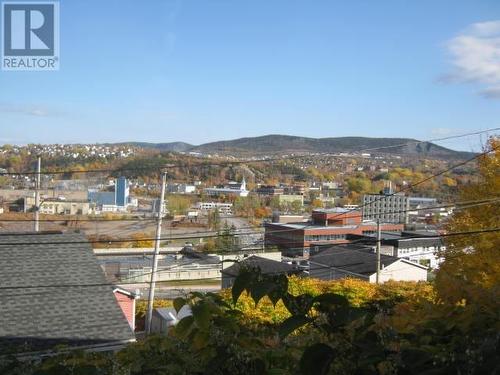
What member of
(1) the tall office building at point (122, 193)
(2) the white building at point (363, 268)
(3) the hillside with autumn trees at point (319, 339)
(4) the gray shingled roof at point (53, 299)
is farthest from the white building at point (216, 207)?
(3) the hillside with autumn trees at point (319, 339)

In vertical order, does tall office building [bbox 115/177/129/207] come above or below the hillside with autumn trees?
below

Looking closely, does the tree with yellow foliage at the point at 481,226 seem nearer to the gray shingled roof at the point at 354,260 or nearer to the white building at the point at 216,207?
the gray shingled roof at the point at 354,260

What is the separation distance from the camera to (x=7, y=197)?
26750 millimetres

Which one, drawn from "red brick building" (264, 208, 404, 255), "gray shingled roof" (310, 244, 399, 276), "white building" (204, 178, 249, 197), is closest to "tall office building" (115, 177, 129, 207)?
"white building" (204, 178, 249, 197)

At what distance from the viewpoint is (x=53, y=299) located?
8.16m

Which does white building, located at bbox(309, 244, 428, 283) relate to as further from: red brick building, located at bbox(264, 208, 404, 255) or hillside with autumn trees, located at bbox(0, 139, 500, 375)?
hillside with autumn trees, located at bbox(0, 139, 500, 375)

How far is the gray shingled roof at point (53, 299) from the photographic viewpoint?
744cm

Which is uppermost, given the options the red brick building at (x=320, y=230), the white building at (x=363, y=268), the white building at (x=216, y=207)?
the white building at (x=216, y=207)

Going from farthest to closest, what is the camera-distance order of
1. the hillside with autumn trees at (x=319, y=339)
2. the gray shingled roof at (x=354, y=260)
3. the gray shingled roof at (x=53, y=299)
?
the gray shingled roof at (x=354, y=260), the gray shingled roof at (x=53, y=299), the hillside with autumn trees at (x=319, y=339)

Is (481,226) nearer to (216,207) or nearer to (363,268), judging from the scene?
(363,268)

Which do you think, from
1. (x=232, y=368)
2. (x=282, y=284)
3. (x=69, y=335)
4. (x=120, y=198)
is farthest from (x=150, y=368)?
(x=120, y=198)

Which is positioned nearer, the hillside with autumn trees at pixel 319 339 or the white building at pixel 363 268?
the hillside with autumn trees at pixel 319 339

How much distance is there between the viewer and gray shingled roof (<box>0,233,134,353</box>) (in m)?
7.44

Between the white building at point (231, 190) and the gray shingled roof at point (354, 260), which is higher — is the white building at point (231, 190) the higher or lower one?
the higher one
